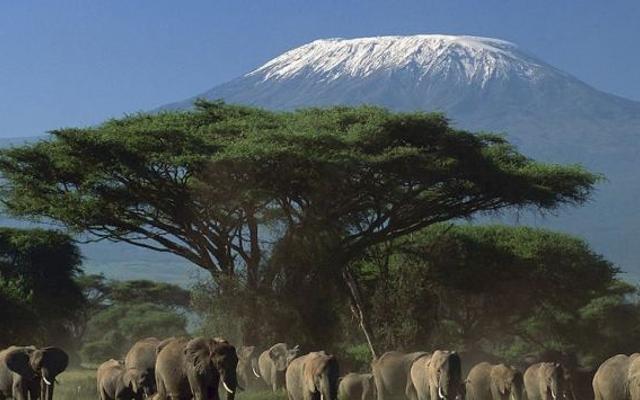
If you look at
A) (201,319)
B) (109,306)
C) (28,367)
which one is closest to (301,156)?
(201,319)

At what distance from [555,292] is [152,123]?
1708 cm

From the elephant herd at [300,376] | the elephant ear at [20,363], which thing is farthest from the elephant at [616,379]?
the elephant ear at [20,363]

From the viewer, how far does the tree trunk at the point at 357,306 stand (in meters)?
40.1

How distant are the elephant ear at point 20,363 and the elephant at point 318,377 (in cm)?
505

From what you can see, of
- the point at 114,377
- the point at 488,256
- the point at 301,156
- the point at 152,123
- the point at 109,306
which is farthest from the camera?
the point at 109,306

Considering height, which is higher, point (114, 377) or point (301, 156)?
point (301, 156)

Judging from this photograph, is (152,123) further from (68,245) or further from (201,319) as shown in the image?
(68,245)

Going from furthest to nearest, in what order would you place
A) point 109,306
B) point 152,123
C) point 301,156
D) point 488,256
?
point 109,306, point 488,256, point 152,123, point 301,156

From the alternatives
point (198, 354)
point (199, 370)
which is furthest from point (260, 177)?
point (199, 370)

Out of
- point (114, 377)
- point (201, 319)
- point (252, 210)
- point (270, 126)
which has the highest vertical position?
point (270, 126)

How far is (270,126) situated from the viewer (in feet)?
125

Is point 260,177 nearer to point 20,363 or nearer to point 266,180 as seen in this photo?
point 266,180

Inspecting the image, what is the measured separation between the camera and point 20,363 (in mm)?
26000

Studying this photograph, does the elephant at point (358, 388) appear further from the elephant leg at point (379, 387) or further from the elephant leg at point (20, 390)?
the elephant leg at point (20, 390)
